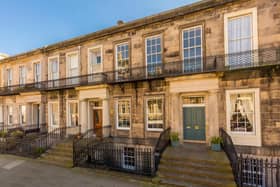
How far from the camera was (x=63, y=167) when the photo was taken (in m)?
9.34

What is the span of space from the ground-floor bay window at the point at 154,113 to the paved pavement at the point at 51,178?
3.89 m

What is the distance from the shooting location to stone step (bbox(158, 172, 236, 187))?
6430mm

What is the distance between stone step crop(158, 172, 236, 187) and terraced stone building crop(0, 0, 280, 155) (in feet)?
8.59

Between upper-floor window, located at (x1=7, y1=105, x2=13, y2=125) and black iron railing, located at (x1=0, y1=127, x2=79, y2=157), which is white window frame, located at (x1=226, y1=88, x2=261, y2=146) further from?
upper-floor window, located at (x1=7, y1=105, x2=13, y2=125)

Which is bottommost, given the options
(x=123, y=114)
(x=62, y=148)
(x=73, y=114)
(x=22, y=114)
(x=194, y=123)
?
(x=62, y=148)

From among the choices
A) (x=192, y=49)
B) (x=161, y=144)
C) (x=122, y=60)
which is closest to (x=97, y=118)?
(x=122, y=60)

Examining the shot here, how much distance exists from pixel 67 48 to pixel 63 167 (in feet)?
30.2

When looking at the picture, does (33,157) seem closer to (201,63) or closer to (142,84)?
(142,84)

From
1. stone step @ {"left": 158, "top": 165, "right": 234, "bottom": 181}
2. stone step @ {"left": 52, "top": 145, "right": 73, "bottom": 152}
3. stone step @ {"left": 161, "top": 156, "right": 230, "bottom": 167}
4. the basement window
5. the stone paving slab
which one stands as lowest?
the basement window

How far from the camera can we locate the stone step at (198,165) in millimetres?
6889

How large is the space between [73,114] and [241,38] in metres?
12.2

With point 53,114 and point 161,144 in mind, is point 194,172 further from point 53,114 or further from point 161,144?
point 53,114

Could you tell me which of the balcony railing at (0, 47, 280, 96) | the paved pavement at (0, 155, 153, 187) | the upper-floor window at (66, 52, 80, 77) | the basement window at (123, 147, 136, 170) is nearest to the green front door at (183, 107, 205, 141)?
the balcony railing at (0, 47, 280, 96)

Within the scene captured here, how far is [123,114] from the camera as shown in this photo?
39.0 ft
